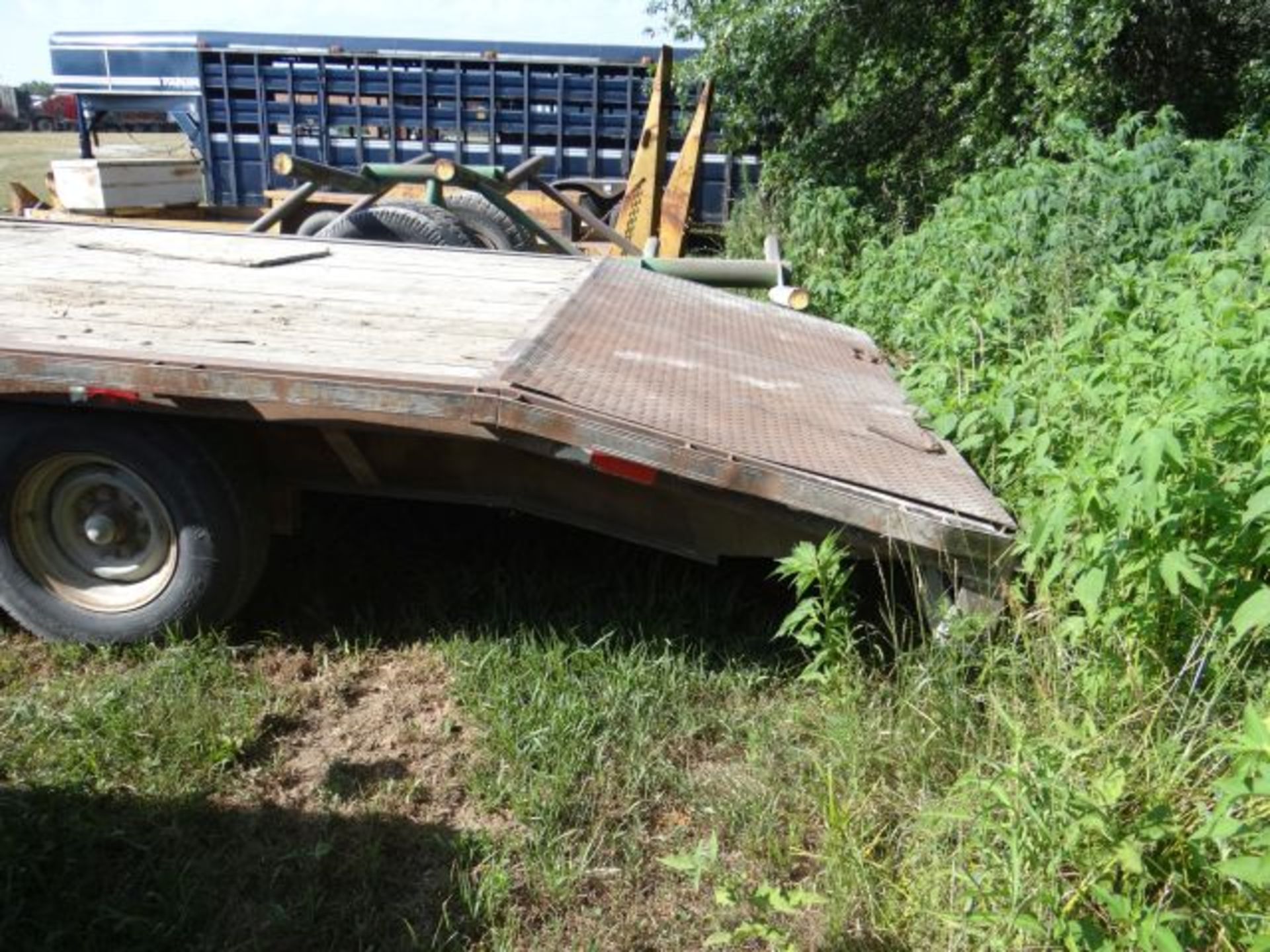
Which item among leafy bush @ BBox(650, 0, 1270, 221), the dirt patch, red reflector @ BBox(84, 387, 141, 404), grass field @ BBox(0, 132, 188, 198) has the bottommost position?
grass field @ BBox(0, 132, 188, 198)

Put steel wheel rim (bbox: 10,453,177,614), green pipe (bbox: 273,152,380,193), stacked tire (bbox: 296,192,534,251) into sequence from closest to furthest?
steel wheel rim (bbox: 10,453,177,614), stacked tire (bbox: 296,192,534,251), green pipe (bbox: 273,152,380,193)

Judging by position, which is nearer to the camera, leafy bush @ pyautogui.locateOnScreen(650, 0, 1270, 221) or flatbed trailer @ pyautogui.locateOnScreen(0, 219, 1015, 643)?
flatbed trailer @ pyautogui.locateOnScreen(0, 219, 1015, 643)

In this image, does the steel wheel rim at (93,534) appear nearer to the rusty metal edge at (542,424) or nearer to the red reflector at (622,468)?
the rusty metal edge at (542,424)

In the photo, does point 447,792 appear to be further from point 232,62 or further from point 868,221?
point 232,62

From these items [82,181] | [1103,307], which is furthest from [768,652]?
[82,181]

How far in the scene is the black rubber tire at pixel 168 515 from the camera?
3.36 m

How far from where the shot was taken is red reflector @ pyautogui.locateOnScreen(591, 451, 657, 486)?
3006 mm

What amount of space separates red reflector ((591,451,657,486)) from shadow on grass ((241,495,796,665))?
30.9 inches

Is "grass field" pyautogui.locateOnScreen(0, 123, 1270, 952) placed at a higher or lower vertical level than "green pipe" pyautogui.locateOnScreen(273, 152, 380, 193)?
lower

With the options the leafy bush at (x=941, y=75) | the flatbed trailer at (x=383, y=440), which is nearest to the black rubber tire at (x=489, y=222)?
the leafy bush at (x=941, y=75)

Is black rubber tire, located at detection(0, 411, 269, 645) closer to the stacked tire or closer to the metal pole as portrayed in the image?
the stacked tire

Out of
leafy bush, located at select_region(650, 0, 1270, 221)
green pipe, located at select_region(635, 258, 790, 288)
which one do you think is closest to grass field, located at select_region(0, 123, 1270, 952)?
green pipe, located at select_region(635, 258, 790, 288)

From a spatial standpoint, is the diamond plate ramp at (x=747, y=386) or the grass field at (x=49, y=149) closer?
the diamond plate ramp at (x=747, y=386)

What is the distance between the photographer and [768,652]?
3652 mm
